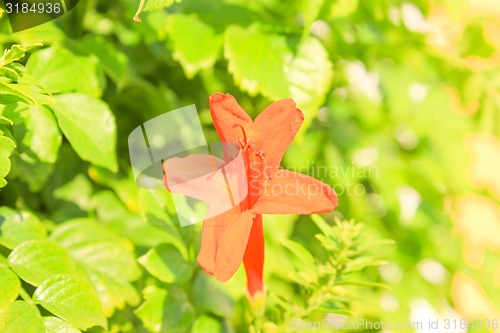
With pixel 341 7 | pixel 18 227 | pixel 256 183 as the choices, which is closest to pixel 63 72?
pixel 18 227

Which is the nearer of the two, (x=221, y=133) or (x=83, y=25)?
(x=221, y=133)

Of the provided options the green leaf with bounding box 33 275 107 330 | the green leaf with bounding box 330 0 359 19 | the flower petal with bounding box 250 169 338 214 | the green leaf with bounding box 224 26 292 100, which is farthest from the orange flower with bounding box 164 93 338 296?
the green leaf with bounding box 330 0 359 19

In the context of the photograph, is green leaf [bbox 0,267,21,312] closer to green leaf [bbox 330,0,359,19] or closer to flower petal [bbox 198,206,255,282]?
flower petal [bbox 198,206,255,282]

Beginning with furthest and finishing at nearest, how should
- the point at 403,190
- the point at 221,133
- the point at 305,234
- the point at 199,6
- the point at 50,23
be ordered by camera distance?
the point at 403,190
the point at 305,234
the point at 199,6
the point at 50,23
the point at 221,133

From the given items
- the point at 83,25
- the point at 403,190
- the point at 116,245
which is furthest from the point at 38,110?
the point at 403,190

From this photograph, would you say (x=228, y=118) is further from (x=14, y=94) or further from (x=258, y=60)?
(x=258, y=60)

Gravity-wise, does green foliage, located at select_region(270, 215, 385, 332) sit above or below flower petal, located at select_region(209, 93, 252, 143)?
below

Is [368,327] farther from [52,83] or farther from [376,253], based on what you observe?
[52,83]
